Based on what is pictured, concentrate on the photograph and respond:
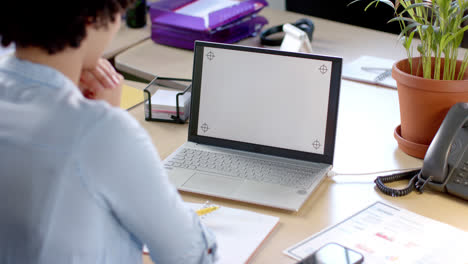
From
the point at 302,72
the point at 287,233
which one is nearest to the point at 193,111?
the point at 302,72

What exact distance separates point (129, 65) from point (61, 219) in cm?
137

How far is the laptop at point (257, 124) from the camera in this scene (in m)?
1.24

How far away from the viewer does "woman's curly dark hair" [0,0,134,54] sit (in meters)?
0.71

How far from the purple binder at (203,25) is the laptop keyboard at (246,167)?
35.4 inches

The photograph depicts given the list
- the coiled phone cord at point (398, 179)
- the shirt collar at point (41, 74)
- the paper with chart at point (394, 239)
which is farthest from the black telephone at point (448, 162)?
the shirt collar at point (41, 74)

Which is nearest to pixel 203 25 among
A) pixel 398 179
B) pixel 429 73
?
pixel 429 73

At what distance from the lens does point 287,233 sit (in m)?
1.08

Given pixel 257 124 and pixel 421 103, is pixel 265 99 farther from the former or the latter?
pixel 421 103

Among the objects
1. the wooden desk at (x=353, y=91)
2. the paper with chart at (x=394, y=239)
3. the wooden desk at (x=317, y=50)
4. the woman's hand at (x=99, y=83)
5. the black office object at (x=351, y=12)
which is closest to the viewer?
the paper with chart at (x=394, y=239)

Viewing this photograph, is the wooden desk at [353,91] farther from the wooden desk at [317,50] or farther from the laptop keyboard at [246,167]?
the laptop keyboard at [246,167]

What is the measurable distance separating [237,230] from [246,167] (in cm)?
24

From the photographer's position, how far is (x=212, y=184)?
4.04 feet

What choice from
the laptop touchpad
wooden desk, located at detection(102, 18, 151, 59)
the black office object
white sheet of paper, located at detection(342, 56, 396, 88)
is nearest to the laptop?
the laptop touchpad

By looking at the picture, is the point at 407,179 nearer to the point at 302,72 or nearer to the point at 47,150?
the point at 302,72
